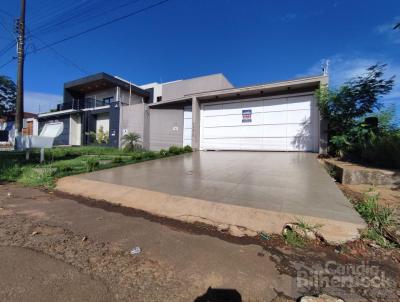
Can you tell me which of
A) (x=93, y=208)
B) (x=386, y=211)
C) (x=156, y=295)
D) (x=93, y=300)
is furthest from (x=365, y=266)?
(x=93, y=208)

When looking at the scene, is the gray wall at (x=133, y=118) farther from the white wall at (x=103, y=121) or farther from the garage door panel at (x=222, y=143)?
the garage door panel at (x=222, y=143)

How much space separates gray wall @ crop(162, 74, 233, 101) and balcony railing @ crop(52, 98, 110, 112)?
265 inches

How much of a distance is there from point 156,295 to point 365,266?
2.12 m

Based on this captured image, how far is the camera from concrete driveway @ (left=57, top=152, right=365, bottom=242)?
10.1ft

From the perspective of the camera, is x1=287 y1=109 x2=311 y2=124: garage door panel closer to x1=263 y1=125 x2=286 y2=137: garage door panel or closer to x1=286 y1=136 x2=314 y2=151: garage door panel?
x1=263 y1=125 x2=286 y2=137: garage door panel

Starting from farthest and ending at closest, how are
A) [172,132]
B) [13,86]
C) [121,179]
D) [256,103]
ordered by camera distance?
[13,86] → [172,132] → [256,103] → [121,179]

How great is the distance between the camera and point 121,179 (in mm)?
5832

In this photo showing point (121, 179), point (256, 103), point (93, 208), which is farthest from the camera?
point (256, 103)

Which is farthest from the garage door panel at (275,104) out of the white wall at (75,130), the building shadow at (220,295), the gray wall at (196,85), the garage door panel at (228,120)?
the white wall at (75,130)

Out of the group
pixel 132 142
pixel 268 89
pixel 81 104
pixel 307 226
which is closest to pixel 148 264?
pixel 307 226

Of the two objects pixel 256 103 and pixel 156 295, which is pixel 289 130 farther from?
pixel 156 295

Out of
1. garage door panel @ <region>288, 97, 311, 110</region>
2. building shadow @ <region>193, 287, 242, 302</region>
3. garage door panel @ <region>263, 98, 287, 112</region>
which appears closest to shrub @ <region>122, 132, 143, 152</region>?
garage door panel @ <region>263, 98, 287, 112</region>

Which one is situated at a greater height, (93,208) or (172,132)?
(172,132)

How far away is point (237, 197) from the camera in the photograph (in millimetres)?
4008
